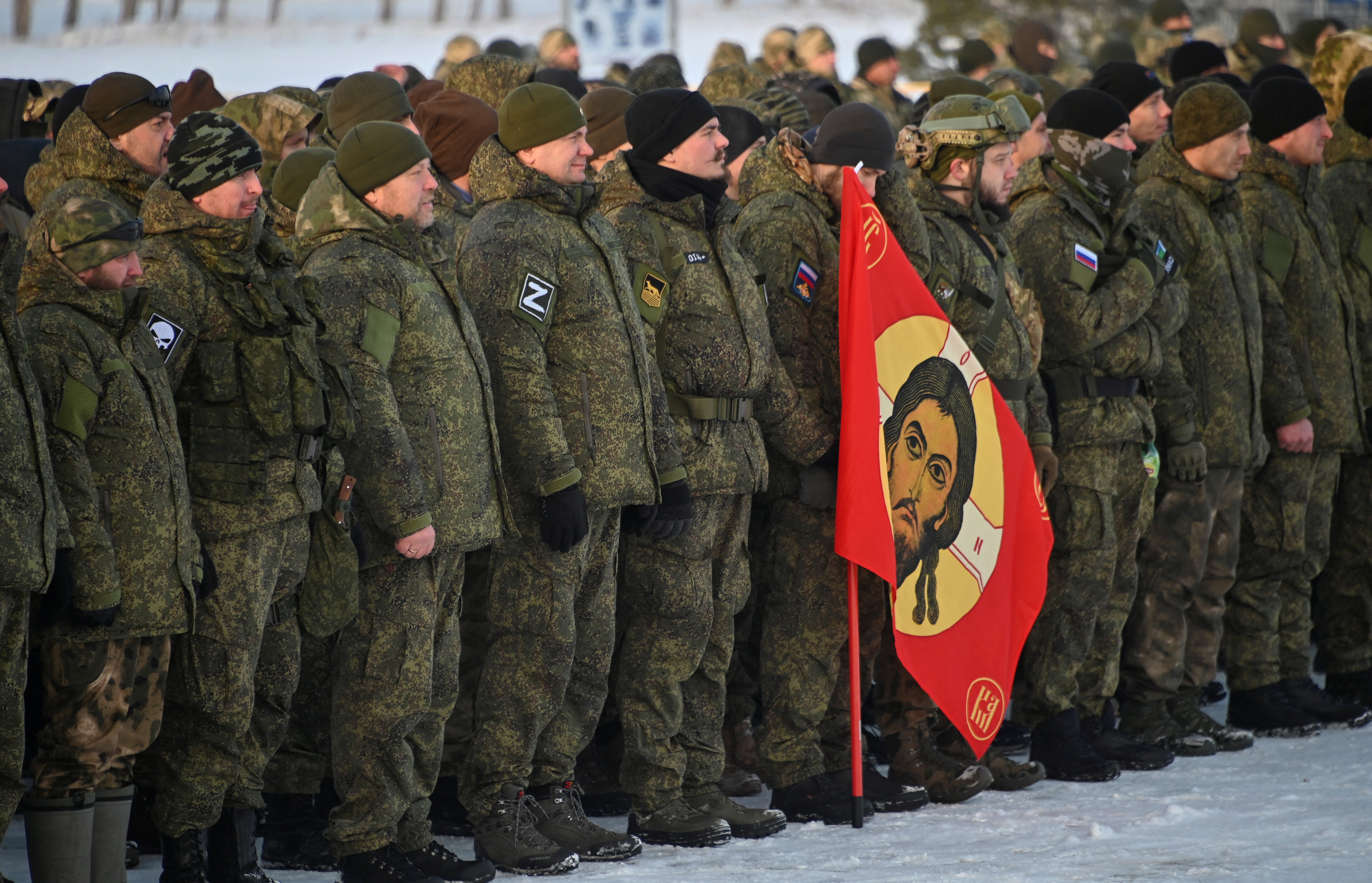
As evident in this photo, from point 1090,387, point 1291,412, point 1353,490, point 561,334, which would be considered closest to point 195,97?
point 561,334

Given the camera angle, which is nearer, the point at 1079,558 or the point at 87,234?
the point at 87,234

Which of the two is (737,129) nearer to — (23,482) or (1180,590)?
(1180,590)

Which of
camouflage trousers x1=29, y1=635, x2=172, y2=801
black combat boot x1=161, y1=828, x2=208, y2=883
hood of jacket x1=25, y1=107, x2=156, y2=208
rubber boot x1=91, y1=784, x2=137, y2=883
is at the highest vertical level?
hood of jacket x1=25, y1=107, x2=156, y2=208

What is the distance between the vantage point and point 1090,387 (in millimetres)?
6324

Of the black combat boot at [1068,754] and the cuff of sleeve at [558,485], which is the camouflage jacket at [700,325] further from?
the black combat boot at [1068,754]

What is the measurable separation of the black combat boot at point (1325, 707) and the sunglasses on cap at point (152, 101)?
532cm

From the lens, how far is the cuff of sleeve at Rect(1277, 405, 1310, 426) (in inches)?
279

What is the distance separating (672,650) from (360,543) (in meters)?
1.22

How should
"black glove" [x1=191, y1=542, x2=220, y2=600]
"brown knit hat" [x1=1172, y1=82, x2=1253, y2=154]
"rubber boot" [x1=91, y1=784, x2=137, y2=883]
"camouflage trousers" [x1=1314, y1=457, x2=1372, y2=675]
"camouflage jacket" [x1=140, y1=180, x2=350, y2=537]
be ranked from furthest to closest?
"camouflage trousers" [x1=1314, y1=457, x2=1372, y2=675] < "brown knit hat" [x1=1172, y1=82, x2=1253, y2=154] < "camouflage jacket" [x1=140, y1=180, x2=350, y2=537] < "black glove" [x1=191, y1=542, x2=220, y2=600] < "rubber boot" [x1=91, y1=784, x2=137, y2=883]

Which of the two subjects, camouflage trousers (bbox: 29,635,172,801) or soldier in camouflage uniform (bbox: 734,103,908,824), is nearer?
camouflage trousers (bbox: 29,635,172,801)

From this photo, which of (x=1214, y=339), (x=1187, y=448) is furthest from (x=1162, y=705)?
(x=1214, y=339)

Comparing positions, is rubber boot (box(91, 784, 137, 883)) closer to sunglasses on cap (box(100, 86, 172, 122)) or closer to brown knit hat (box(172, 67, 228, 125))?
sunglasses on cap (box(100, 86, 172, 122))

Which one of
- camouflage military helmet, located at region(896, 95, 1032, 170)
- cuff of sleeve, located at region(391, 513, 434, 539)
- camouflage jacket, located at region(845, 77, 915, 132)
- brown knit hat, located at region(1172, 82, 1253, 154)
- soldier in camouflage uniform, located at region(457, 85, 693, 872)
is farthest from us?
camouflage jacket, located at region(845, 77, 915, 132)

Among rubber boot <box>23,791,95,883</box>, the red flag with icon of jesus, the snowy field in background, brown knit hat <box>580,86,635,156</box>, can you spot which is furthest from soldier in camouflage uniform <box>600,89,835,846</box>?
the snowy field in background
